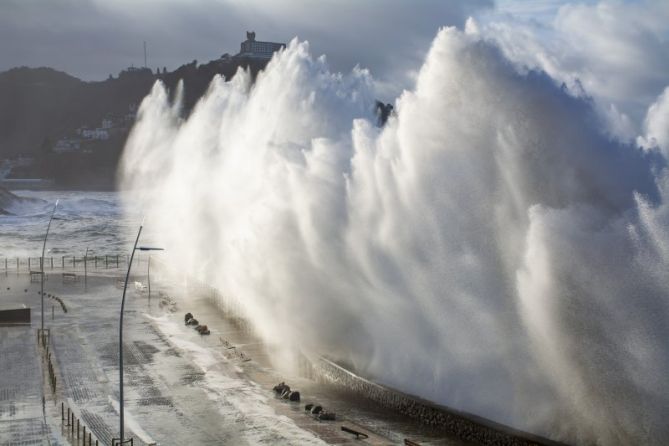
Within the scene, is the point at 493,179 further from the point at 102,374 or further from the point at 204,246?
the point at 204,246

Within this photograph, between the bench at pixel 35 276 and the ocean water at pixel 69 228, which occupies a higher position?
the ocean water at pixel 69 228

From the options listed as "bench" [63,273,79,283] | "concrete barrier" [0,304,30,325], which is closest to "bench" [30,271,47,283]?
"bench" [63,273,79,283]

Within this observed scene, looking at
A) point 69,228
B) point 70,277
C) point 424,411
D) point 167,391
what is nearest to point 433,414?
point 424,411

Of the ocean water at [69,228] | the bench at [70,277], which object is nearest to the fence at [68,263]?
the bench at [70,277]

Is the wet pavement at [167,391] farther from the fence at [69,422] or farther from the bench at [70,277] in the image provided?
the bench at [70,277]

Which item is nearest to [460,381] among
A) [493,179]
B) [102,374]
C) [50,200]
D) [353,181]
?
[493,179]

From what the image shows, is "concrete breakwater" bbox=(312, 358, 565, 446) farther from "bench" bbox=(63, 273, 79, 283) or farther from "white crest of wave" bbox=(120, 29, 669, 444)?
"bench" bbox=(63, 273, 79, 283)

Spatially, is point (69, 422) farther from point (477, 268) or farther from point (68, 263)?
point (68, 263)
